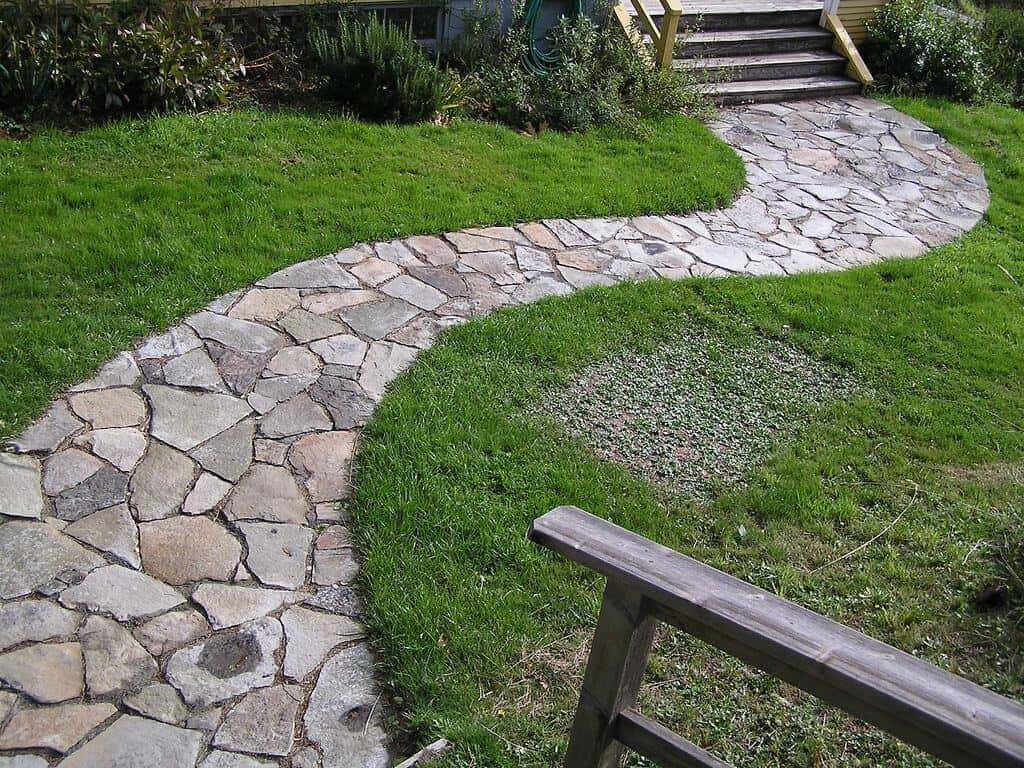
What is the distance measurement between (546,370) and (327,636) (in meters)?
2.10

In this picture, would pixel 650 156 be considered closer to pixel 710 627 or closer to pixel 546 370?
pixel 546 370

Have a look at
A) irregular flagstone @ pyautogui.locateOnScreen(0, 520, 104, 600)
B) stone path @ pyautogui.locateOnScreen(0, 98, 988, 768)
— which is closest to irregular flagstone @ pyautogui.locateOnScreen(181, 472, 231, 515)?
stone path @ pyautogui.locateOnScreen(0, 98, 988, 768)

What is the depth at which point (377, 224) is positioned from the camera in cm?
629

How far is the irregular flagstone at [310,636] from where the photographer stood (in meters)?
3.32

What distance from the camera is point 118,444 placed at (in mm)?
4223

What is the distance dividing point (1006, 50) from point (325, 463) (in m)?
10.4

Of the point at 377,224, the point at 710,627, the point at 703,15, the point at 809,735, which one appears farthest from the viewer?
the point at 703,15

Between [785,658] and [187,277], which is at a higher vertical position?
[785,658]

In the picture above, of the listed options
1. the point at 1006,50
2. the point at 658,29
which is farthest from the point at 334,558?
the point at 1006,50

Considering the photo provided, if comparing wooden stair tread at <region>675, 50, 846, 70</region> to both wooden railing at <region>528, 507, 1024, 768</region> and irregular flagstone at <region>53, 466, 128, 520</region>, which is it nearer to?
irregular flagstone at <region>53, 466, 128, 520</region>

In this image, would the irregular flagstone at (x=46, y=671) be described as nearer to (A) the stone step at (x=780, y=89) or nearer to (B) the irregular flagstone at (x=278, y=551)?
(B) the irregular flagstone at (x=278, y=551)

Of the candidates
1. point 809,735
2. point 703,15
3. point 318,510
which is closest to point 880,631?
point 809,735

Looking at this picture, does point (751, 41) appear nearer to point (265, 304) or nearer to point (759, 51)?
point (759, 51)

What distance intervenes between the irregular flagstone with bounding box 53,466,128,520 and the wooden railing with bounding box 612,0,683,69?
6850 mm
